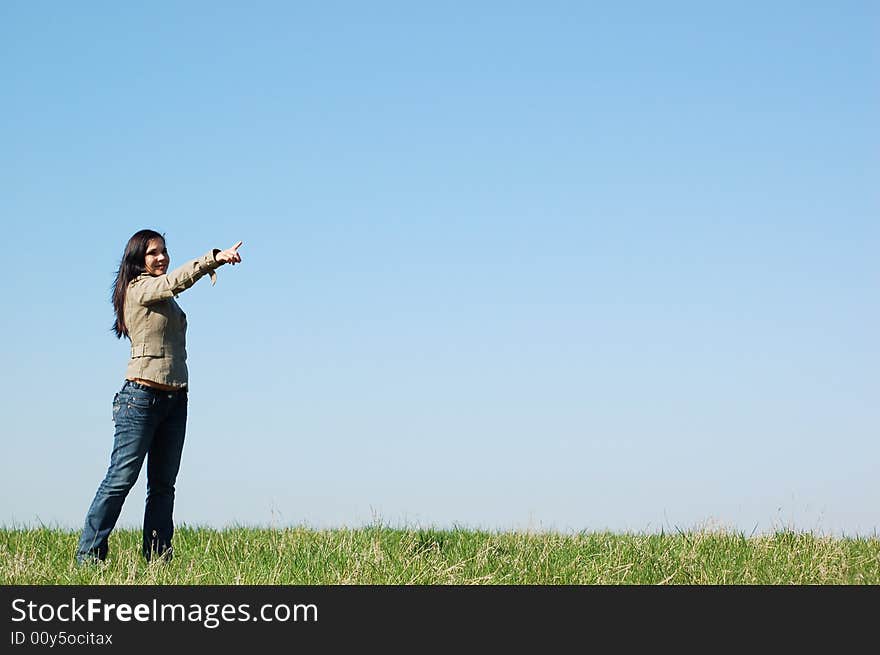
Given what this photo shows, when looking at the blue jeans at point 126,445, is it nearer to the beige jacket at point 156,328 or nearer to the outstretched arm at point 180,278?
the beige jacket at point 156,328

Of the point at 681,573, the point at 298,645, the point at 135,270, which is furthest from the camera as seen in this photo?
the point at 135,270

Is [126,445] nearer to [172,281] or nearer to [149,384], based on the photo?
[149,384]

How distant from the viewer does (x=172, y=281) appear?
7.07 metres

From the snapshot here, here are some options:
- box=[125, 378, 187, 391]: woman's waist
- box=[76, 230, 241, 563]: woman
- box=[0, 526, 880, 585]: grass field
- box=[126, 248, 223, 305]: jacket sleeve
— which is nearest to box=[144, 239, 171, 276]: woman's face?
box=[76, 230, 241, 563]: woman

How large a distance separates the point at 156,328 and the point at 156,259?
559 millimetres

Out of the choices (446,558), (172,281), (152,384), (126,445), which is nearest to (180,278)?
(172,281)

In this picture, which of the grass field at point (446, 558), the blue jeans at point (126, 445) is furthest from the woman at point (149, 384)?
the grass field at point (446, 558)

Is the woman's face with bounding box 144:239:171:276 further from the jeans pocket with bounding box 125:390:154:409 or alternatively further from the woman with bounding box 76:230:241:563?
the jeans pocket with bounding box 125:390:154:409

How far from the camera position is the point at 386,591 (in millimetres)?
5734

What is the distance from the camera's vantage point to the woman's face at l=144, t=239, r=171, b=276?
7.47 metres

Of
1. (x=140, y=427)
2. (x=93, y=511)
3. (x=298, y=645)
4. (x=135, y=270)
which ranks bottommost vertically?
(x=298, y=645)

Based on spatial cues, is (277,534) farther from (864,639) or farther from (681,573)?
(864,639)

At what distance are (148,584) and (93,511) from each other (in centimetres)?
154

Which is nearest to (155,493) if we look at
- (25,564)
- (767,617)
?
(25,564)
